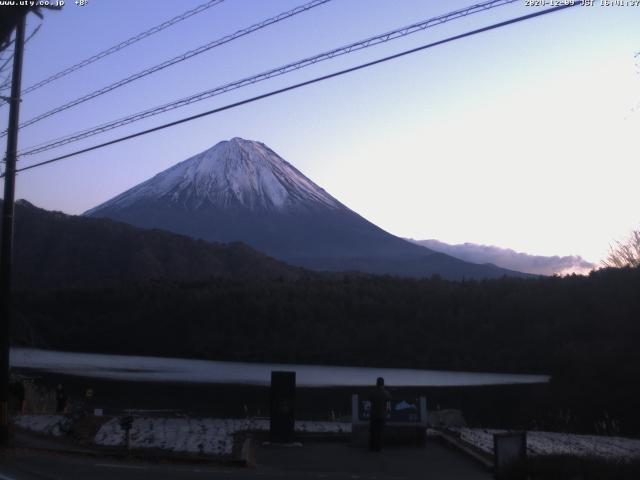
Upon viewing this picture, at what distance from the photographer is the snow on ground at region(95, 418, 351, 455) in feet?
54.7

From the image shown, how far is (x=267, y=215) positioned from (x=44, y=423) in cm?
15955

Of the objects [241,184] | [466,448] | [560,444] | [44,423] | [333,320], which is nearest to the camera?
[466,448]

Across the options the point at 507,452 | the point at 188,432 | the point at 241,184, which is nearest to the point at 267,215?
the point at 241,184

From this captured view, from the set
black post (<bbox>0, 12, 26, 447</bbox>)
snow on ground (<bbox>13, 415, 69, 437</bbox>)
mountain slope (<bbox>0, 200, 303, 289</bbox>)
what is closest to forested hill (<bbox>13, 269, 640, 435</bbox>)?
mountain slope (<bbox>0, 200, 303, 289</bbox>)

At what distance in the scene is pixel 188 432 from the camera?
18.4m

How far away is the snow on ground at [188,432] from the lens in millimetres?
16672

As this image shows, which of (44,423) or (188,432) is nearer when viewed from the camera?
(188,432)

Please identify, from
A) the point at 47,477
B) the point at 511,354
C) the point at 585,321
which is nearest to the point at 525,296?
the point at 511,354

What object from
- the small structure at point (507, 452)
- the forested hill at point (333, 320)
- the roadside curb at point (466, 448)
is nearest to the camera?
the small structure at point (507, 452)

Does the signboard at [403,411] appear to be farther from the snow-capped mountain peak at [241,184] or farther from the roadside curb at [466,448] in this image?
the snow-capped mountain peak at [241,184]

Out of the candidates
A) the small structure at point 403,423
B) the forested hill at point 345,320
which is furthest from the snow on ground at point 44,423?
the forested hill at point 345,320

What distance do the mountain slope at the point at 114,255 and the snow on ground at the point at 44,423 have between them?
268ft

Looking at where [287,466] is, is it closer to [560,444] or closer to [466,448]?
[466,448]

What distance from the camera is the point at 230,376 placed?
4941 centimetres
